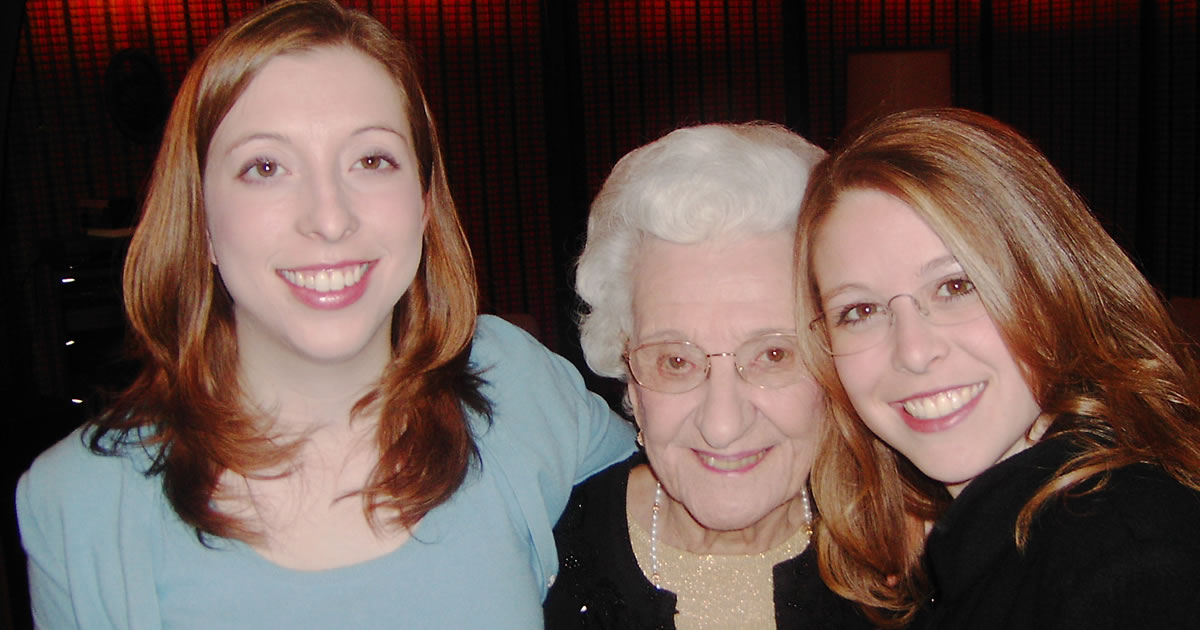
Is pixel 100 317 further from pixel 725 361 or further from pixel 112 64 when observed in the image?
pixel 725 361

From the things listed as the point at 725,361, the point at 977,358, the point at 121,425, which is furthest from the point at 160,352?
the point at 977,358

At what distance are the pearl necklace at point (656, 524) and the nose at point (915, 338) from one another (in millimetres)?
611

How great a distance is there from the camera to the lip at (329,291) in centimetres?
150

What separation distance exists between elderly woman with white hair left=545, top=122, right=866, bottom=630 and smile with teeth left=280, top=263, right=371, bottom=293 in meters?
0.58

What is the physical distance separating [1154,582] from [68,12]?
6.98 metres

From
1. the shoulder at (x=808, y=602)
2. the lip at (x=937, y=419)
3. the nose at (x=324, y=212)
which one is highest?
the nose at (x=324, y=212)

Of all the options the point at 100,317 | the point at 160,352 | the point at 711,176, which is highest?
the point at 711,176

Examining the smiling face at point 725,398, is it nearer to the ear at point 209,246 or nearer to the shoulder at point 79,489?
the ear at point 209,246

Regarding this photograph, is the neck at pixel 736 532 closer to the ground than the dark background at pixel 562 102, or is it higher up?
closer to the ground

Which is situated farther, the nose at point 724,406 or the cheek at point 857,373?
the nose at point 724,406

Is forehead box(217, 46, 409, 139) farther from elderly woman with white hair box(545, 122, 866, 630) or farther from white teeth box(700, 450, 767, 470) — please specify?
white teeth box(700, 450, 767, 470)

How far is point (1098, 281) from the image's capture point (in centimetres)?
148

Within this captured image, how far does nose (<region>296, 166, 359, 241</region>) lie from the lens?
148 cm

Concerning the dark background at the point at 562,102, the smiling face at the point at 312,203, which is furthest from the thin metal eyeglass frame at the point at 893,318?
the dark background at the point at 562,102
